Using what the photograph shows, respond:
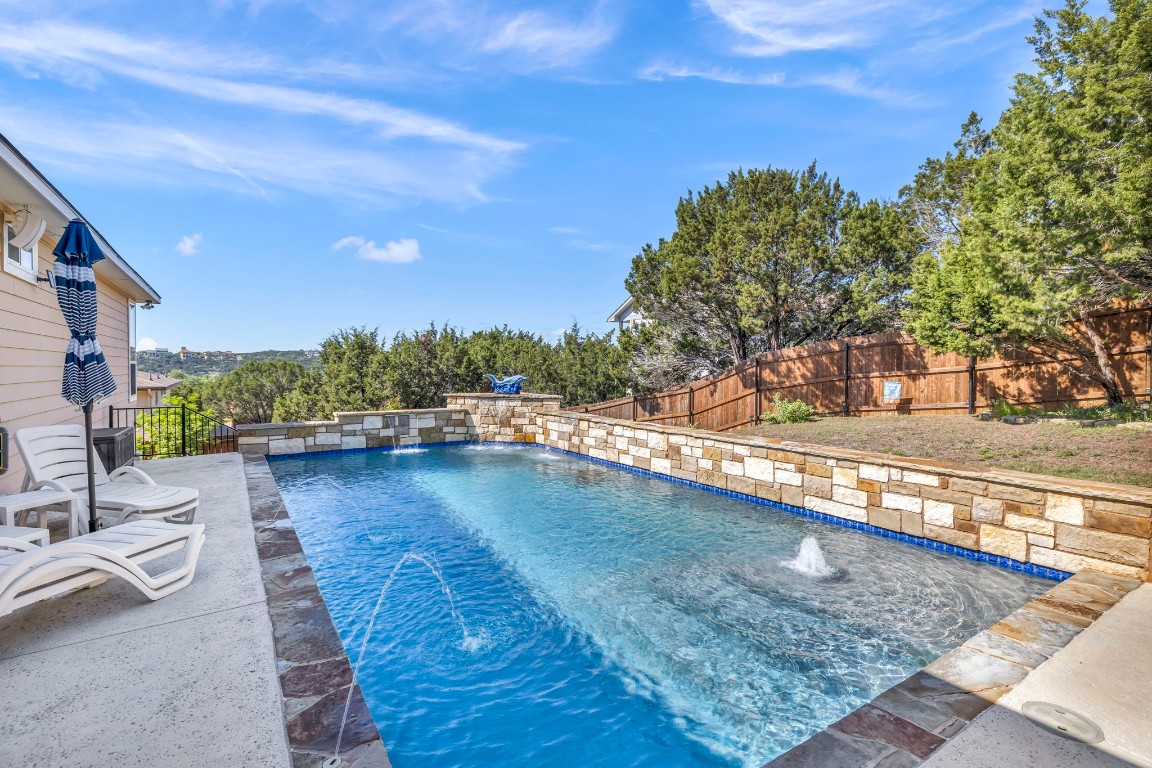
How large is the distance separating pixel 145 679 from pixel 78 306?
2.87 metres

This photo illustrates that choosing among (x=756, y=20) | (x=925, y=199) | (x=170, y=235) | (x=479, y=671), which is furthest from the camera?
(x=170, y=235)

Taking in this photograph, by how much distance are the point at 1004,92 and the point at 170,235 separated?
20053 mm

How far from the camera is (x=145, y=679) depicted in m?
2.45

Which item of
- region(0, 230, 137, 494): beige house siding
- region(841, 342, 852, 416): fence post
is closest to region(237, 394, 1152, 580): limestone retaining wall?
region(0, 230, 137, 494): beige house siding

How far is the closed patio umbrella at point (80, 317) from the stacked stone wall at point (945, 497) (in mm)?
7218

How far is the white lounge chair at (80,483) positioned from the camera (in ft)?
13.7

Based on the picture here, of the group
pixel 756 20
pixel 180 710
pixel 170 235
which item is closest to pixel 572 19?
pixel 756 20

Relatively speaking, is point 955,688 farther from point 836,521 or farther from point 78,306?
point 78,306

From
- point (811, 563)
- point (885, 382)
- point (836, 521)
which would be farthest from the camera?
point (885, 382)

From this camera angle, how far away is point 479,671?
3.38 metres

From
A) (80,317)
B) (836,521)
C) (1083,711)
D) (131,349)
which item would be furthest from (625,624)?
(131,349)

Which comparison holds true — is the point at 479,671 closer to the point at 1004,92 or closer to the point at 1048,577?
the point at 1048,577

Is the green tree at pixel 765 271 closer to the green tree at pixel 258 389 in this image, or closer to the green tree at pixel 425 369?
the green tree at pixel 425 369

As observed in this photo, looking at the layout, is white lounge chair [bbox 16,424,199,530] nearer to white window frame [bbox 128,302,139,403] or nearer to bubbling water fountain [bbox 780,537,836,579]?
bubbling water fountain [bbox 780,537,836,579]
